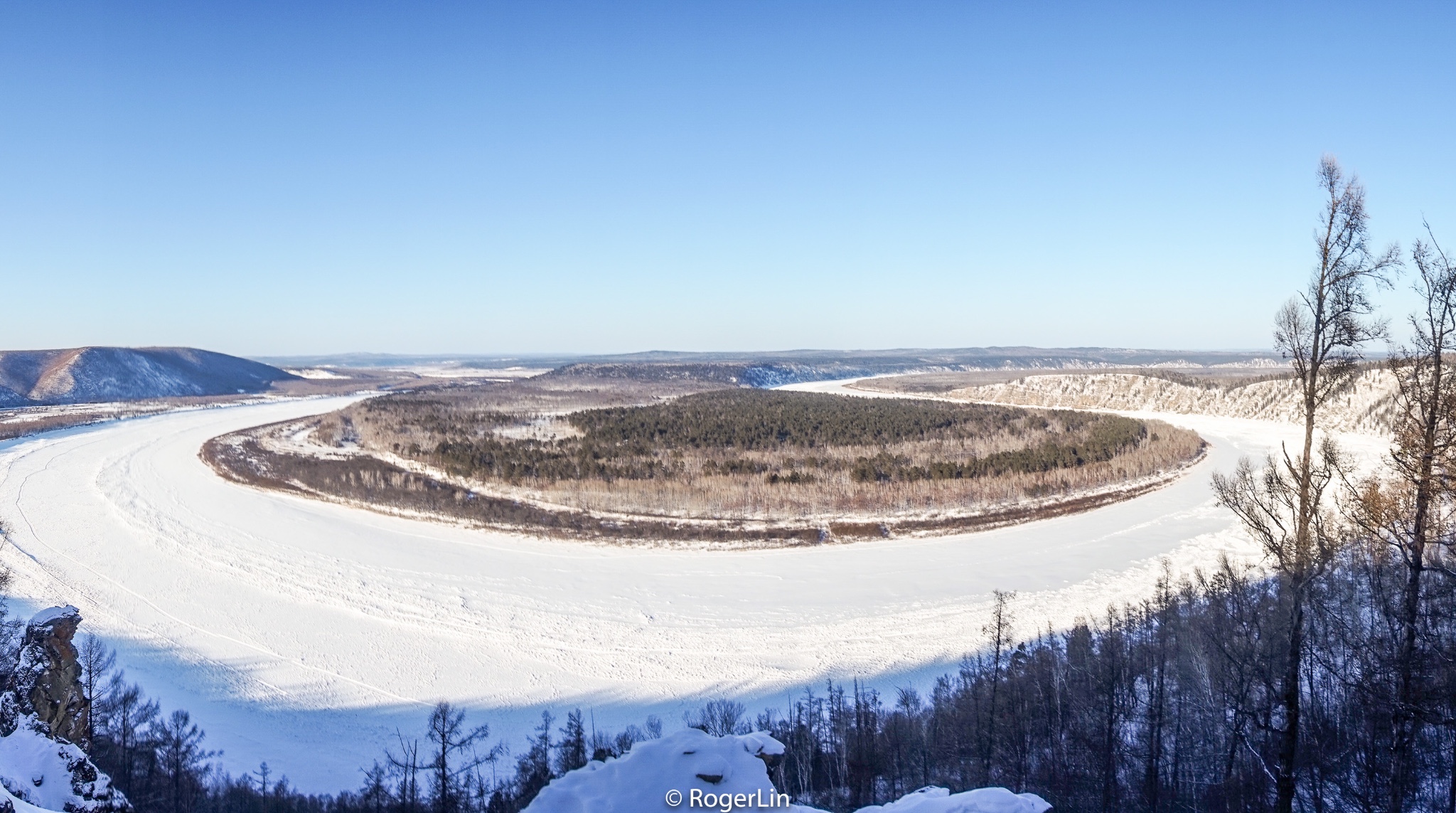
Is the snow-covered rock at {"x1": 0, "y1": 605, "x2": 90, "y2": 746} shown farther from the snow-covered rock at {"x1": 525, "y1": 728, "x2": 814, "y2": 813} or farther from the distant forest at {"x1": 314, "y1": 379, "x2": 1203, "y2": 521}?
the distant forest at {"x1": 314, "y1": 379, "x2": 1203, "y2": 521}

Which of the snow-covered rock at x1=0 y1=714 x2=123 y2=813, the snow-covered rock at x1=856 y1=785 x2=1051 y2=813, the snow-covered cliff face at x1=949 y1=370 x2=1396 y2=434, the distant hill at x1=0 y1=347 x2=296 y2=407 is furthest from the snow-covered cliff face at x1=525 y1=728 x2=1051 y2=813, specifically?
the distant hill at x1=0 y1=347 x2=296 y2=407

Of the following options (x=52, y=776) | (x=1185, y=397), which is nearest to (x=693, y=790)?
(x=52, y=776)

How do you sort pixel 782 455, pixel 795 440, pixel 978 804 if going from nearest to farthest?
pixel 978 804
pixel 782 455
pixel 795 440

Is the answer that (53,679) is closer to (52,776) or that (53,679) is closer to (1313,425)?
(52,776)

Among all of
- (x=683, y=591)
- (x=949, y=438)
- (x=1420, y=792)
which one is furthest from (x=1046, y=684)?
(x=949, y=438)

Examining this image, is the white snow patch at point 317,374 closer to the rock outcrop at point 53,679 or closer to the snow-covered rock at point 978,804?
the rock outcrop at point 53,679

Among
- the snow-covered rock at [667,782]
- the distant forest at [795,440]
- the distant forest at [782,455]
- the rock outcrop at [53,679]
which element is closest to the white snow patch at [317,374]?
the distant forest at [782,455]
